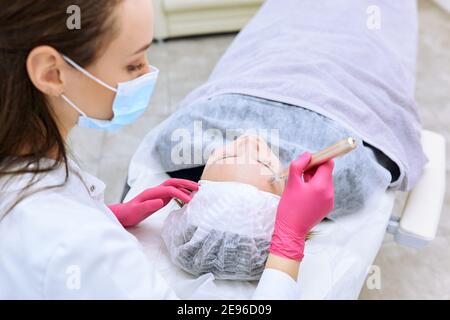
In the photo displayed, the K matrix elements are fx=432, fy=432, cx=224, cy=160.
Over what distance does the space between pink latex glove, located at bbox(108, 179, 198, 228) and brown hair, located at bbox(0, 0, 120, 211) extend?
0.35 metres

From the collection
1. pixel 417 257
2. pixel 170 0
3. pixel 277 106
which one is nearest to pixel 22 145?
pixel 277 106

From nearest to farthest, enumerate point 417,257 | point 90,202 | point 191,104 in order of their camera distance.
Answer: point 90,202 < point 191,104 < point 417,257

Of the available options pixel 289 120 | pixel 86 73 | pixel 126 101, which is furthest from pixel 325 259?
pixel 86 73

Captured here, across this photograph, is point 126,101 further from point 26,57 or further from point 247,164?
point 247,164

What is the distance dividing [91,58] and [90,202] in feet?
1.00

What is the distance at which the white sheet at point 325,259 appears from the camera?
3.67ft

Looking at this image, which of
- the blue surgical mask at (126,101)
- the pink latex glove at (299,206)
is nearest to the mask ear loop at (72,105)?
the blue surgical mask at (126,101)

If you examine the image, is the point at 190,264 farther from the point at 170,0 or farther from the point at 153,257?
the point at 170,0

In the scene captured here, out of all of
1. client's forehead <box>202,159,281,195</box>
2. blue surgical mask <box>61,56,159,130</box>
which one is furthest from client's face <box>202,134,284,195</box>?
blue surgical mask <box>61,56,159,130</box>

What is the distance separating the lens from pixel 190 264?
1.13 m

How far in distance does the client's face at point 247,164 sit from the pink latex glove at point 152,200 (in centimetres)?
7

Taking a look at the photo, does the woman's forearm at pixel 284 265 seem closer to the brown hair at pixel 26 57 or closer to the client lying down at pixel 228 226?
the client lying down at pixel 228 226

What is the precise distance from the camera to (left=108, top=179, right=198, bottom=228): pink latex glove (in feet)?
3.90

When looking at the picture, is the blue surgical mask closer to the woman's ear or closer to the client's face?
the woman's ear
